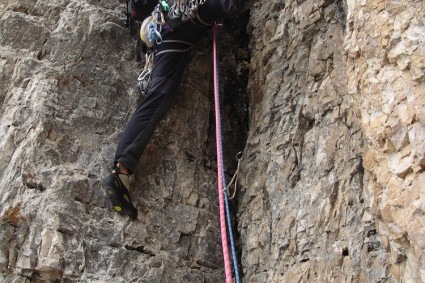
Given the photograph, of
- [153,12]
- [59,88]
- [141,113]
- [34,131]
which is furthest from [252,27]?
[34,131]

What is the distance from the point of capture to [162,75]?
4840 mm

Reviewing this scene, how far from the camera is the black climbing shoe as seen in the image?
441 centimetres

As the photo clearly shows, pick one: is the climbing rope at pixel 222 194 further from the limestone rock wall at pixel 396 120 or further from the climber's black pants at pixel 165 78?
the limestone rock wall at pixel 396 120

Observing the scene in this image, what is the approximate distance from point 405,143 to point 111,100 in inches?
118

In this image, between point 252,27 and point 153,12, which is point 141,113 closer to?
point 153,12

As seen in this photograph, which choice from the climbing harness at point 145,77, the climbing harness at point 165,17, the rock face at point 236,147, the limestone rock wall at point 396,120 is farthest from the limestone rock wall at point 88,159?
the limestone rock wall at point 396,120

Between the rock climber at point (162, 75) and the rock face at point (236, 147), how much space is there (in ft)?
0.61

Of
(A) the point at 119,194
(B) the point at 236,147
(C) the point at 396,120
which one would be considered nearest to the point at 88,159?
(A) the point at 119,194

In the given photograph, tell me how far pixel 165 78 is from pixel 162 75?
1.6 inches

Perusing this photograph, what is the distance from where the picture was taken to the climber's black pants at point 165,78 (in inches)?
180

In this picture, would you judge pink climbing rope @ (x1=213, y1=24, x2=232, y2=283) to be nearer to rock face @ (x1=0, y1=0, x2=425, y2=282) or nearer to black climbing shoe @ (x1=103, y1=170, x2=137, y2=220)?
rock face @ (x1=0, y1=0, x2=425, y2=282)

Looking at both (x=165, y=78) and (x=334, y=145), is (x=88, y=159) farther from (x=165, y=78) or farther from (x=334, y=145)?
(x=334, y=145)

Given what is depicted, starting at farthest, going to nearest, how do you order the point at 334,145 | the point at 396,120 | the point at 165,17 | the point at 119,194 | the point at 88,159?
the point at 165,17 → the point at 88,159 → the point at 119,194 → the point at 334,145 → the point at 396,120

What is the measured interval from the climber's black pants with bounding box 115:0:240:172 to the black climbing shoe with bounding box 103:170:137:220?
135 millimetres
